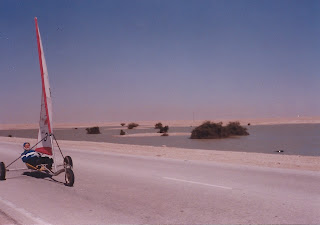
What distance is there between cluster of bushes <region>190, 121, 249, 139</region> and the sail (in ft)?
137

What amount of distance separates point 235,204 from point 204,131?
4513cm

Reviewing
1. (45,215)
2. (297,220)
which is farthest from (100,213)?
(297,220)

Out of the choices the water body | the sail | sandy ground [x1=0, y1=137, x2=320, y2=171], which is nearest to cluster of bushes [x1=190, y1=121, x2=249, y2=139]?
the water body

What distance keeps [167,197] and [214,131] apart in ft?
152

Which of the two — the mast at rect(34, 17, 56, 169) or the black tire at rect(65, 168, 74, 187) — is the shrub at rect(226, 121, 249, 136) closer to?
the mast at rect(34, 17, 56, 169)

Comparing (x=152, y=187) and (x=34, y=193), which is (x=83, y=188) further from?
(x=152, y=187)

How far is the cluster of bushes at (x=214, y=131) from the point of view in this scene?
5334 centimetres

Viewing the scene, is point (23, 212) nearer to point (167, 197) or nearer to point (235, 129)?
point (167, 197)

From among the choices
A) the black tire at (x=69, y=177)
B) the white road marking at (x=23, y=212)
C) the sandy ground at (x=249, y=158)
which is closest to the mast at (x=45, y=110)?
the black tire at (x=69, y=177)

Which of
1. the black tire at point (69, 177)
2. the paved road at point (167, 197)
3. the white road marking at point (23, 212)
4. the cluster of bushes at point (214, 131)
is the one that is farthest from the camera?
the cluster of bushes at point (214, 131)

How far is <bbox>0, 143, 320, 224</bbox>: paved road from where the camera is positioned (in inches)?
287

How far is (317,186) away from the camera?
10.6m

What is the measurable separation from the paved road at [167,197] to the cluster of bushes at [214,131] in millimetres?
39466

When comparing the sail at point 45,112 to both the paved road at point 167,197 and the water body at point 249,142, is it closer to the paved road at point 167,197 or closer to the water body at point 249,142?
the paved road at point 167,197
